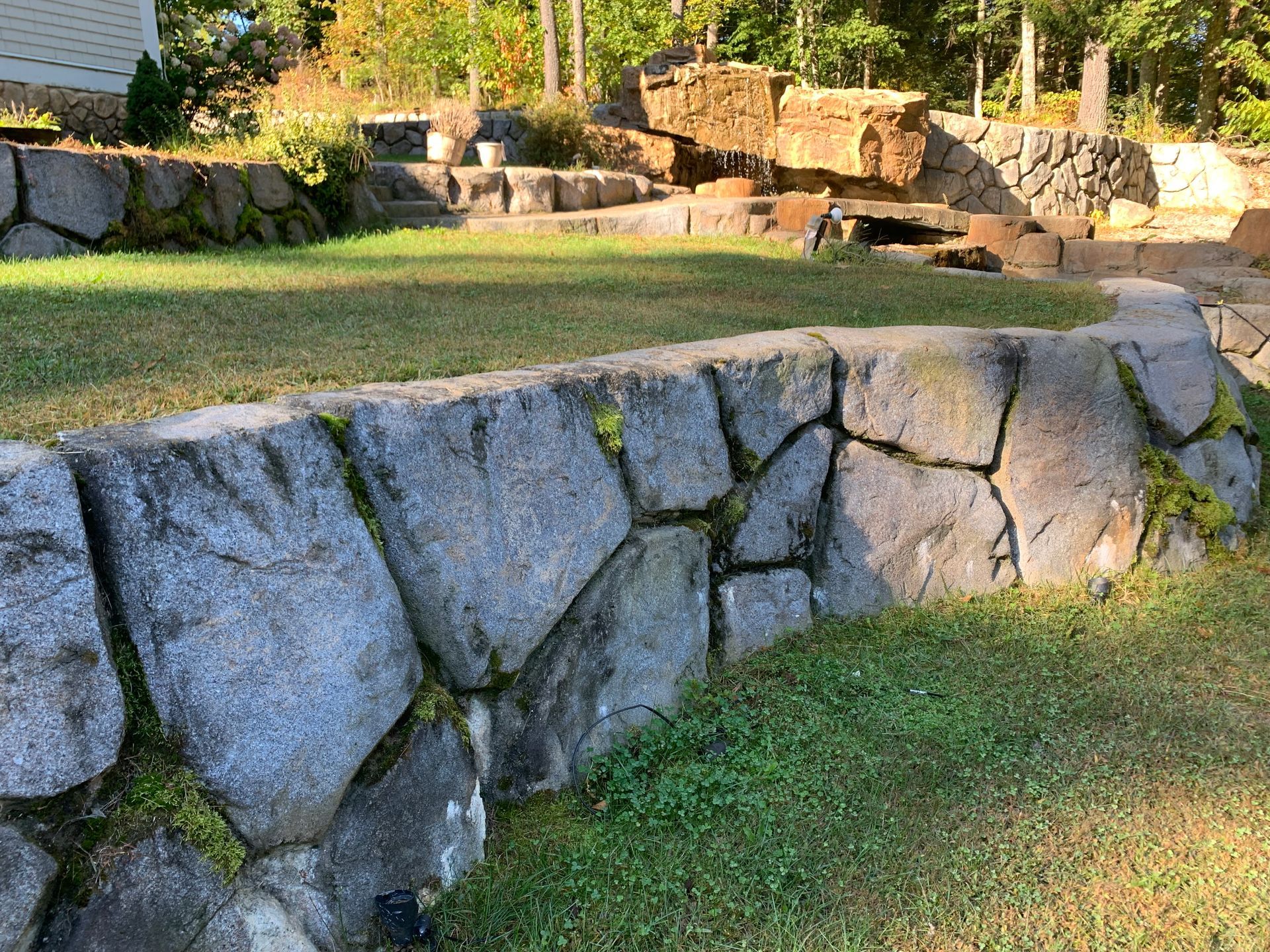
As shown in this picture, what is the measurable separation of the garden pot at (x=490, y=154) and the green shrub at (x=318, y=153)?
Answer: 9.61 feet

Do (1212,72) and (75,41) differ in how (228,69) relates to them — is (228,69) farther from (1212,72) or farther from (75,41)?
(1212,72)

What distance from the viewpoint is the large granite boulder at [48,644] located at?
1655 millimetres

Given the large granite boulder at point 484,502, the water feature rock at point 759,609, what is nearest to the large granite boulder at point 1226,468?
the water feature rock at point 759,609

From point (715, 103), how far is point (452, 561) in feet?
43.0

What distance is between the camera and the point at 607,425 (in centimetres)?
282

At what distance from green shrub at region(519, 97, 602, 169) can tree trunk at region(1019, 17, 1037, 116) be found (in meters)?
9.99

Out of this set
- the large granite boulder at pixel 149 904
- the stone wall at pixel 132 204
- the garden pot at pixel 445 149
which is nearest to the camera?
the large granite boulder at pixel 149 904

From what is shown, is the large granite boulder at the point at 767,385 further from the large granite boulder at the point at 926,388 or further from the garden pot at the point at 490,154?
the garden pot at the point at 490,154

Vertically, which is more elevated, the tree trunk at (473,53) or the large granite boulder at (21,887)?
the tree trunk at (473,53)

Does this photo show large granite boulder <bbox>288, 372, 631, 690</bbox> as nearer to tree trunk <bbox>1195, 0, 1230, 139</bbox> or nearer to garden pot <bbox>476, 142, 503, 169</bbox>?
garden pot <bbox>476, 142, 503, 169</bbox>

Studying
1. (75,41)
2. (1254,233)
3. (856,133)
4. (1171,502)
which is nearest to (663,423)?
(1171,502)

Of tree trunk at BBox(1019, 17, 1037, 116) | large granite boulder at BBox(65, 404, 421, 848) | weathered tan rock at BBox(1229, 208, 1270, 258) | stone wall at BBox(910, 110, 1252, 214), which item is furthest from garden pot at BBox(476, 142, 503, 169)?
tree trunk at BBox(1019, 17, 1037, 116)

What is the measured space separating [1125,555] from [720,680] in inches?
73.3

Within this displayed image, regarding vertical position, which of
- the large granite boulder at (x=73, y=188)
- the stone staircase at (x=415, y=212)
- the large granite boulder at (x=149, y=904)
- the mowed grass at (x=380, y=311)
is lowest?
the large granite boulder at (x=149, y=904)
